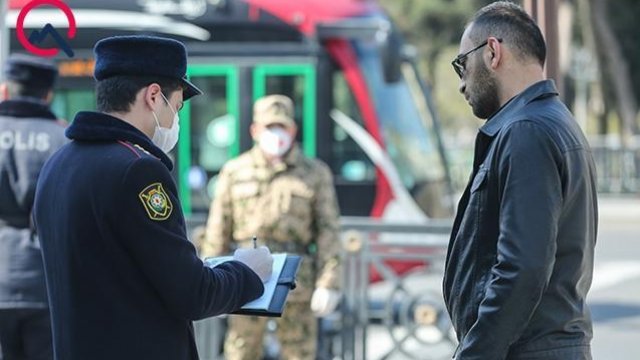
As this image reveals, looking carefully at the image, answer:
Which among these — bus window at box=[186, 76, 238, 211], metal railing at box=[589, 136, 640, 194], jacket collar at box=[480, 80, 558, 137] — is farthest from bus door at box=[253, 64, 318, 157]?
metal railing at box=[589, 136, 640, 194]

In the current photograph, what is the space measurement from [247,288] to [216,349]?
475 centimetres

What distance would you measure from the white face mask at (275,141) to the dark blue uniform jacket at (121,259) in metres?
3.52

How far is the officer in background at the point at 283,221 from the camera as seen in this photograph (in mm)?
6551

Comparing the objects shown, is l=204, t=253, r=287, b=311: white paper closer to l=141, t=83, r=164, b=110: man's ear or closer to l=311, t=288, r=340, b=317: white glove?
l=141, t=83, r=164, b=110: man's ear

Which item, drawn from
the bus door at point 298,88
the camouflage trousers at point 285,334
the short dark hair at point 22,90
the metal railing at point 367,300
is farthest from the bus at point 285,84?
the short dark hair at point 22,90

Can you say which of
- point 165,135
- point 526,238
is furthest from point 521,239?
point 165,135

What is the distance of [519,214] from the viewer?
9.87 feet

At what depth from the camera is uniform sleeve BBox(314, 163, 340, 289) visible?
6.52 meters

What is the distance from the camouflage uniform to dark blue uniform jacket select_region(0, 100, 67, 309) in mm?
1656

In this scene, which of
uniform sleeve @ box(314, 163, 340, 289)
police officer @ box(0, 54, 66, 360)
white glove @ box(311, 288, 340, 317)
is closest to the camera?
police officer @ box(0, 54, 66, 360)

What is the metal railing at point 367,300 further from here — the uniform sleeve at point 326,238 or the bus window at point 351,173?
the bus window at point 351,173

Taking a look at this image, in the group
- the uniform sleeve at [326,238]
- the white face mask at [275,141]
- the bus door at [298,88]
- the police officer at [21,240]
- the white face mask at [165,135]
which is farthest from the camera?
the bus door at [298,88]

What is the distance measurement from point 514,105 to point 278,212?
3.45 meters

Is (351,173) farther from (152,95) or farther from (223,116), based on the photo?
(152,95)
